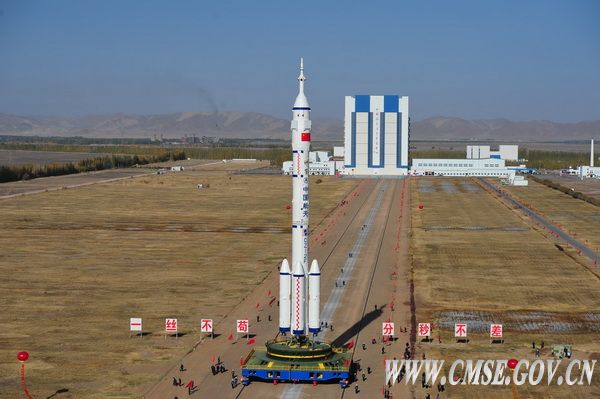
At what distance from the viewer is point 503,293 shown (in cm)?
7875

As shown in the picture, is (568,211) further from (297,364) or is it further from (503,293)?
(297,364)

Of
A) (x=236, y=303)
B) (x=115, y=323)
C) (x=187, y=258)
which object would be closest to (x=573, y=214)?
(x=187, y=258)

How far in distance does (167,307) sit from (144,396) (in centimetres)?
2333

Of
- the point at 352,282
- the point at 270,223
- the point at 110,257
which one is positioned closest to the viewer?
the point at 352,282

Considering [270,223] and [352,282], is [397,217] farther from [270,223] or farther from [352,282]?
[352,282]

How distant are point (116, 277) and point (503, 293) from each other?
3391 centimetres

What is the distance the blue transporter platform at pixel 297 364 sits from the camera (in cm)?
5191

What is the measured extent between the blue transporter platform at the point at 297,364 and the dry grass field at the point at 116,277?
5.49 meters


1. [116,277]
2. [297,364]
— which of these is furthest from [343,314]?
[116,277]

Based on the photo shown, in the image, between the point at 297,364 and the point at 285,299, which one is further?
the point at 285,299

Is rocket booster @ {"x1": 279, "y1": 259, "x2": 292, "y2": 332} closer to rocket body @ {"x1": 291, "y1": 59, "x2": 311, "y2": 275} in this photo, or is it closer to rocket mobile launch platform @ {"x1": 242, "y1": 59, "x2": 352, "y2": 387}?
rocket mobile launch platform @ {"x1": 242, "y1": 59, "x2": 352, "y2": 387}

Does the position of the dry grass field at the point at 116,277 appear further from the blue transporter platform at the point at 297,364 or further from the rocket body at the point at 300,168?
the rocket body at the point at 300,168

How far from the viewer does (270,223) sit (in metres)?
132

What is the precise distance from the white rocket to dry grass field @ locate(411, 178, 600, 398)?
8.02m
